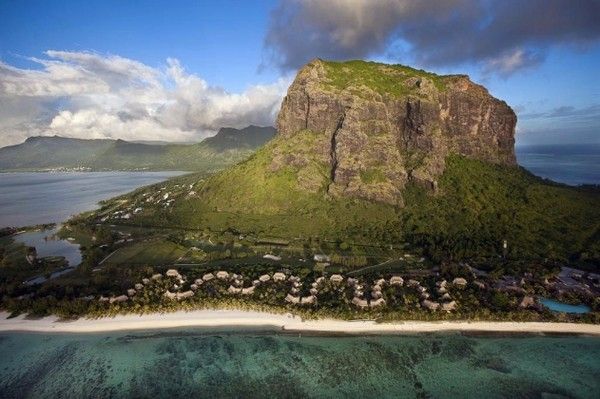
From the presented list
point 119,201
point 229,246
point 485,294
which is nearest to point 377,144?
point 229,246

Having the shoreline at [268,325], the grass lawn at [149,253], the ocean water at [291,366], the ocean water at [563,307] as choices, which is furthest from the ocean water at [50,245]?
the ocean water at [563,307]

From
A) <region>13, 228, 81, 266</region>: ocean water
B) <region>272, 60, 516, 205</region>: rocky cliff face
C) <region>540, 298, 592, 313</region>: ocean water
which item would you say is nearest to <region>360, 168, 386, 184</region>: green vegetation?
<region>272, 60, 516, 205</region>: rocky cliff face

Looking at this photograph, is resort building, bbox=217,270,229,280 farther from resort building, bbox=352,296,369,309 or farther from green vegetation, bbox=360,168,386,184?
green vegetation, bbox=360,168,386,184

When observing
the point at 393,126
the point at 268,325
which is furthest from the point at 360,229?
the point at 268,325

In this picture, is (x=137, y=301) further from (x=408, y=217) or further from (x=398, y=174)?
(x=398, y=174)

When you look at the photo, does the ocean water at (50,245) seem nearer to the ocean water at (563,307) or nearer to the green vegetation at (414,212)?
the green vegetation at (414,212)

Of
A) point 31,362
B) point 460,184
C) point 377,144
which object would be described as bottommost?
point 31,362

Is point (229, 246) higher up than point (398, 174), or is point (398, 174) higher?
point (398, 174)
